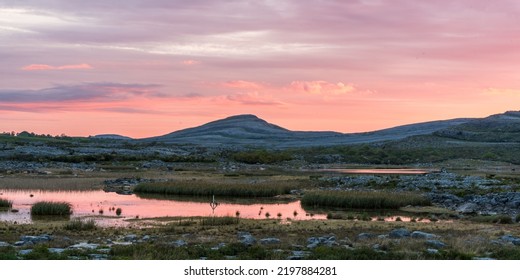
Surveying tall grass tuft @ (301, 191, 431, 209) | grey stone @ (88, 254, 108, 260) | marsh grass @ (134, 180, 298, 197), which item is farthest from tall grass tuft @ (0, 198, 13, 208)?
grey stone @ (88, 254, 108, 260)

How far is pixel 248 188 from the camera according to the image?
6262 cm

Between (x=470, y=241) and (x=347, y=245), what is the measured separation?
523cm

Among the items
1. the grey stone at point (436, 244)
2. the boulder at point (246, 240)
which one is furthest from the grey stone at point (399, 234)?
the boulder at point (246, 240)

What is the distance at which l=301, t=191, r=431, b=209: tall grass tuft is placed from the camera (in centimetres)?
5278

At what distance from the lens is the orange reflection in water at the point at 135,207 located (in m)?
44.0

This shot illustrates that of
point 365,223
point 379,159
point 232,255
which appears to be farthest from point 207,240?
point 379,159

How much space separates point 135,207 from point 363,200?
17911 millimetres

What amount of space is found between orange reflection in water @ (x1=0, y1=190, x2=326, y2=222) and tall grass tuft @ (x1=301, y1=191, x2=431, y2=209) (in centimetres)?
172

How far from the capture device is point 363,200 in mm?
53188

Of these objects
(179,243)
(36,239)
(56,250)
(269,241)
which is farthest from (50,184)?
(56,250)

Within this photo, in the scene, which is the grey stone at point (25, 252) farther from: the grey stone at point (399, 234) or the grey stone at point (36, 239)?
the grey stone at point (399, 234)

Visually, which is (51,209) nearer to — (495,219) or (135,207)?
(135,207)

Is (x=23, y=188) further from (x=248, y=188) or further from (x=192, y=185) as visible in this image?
(x=248, y=188)

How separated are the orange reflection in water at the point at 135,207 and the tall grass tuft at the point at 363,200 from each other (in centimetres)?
172
